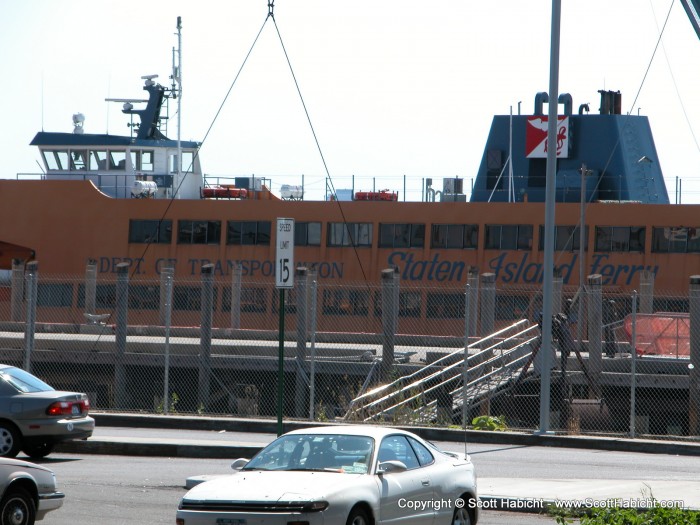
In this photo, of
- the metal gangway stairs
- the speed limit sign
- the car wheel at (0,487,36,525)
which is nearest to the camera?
the car wheel at (0,487,36,525)

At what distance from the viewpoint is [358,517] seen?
27.3ft

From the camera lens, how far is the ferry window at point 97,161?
140 ft

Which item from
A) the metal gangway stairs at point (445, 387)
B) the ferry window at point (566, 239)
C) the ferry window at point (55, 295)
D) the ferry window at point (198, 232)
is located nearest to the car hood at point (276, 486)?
the metal gangway stairs at point (445, 387)

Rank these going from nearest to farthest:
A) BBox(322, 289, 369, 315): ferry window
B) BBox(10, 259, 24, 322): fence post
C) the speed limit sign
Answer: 1. the speed limit sign
2. BBox(10, 259, 24, 322): fence post
3. BBox(322, 289, 369, 315): ferry window

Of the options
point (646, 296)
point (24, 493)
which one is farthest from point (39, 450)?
point (646, 296)

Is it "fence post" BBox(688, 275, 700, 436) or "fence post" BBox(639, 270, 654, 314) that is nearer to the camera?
"fence post" BBox(688, 275, 700, 436)

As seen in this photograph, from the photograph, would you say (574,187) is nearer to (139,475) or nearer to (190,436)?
(190,436)

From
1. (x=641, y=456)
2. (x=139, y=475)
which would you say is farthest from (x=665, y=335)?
(x=139, y=475)

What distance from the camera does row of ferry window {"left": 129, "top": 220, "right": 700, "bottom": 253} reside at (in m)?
36.8

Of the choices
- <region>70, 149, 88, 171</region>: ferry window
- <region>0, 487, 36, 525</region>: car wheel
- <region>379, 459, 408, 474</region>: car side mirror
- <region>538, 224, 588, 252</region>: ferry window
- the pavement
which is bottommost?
the pavement

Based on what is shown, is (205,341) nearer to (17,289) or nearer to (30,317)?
(30,317)

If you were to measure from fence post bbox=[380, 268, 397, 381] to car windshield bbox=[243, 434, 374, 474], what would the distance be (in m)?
11.0

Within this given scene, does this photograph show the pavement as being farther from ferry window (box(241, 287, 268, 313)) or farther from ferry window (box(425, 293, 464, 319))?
ferry window (box(241, 287, 268, 313))

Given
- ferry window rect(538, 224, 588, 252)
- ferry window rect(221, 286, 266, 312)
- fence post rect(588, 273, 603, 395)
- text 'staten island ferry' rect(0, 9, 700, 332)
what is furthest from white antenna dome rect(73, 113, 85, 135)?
fence post rect(588, 273, 603, 395)
